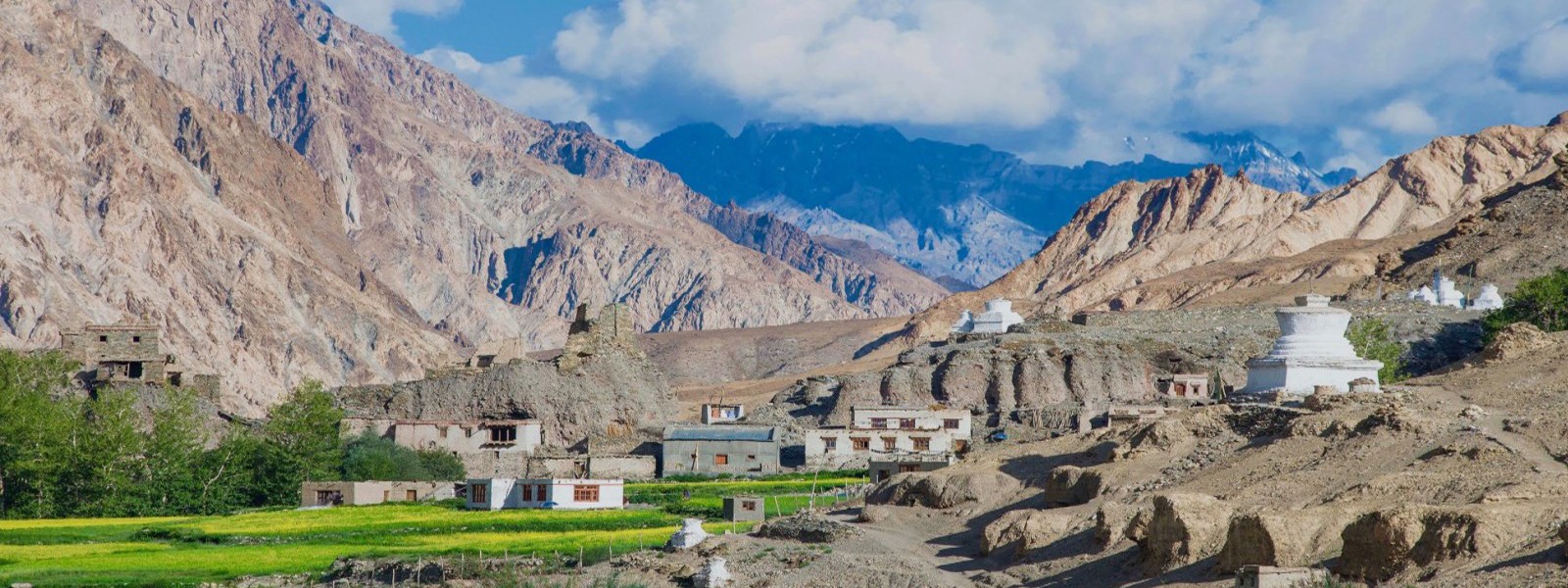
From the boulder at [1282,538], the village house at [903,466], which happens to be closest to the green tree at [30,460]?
the village house at [903,466]

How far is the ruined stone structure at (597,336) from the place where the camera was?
3804 inches

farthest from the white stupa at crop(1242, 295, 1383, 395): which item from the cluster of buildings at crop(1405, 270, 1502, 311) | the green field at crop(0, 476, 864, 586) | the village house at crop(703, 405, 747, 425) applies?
the cluster of buildings at crop(1405, 270, 1502, 311)

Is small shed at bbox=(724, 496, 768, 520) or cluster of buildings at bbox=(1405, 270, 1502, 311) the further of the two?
cluster of buildings at bbox=(1405, 270, 1502, 311)

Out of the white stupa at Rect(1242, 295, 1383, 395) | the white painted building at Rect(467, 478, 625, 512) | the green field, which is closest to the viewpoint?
the white stupa at Rect(1242, 295, 1383, 395)

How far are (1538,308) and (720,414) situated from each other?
39.9m

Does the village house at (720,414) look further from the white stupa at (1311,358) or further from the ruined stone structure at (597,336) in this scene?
the white stupa at (1311,358)

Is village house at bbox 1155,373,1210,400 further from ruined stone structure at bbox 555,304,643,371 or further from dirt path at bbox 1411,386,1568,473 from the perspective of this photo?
dirt path at bbox 1411,386,1568,473

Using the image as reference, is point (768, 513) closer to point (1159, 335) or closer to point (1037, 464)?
point (1037, 464)

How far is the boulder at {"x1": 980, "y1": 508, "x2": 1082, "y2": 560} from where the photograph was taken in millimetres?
43938

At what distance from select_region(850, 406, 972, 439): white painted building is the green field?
457 inches

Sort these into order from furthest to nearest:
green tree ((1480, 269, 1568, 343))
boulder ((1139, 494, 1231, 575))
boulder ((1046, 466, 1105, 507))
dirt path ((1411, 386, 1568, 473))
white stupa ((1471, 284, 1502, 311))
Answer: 1. white stupa ((1471, 284, 1502, 311))
2. green tree ((1480, 269, 1568, 343))
3. boulder ((1046, 466, 1105, 507))
4. boulder ((1139, 494, 1231, 575))
5. dirt path ((1411, 386, 1568, 473))

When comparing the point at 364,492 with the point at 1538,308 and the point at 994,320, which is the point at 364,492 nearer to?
the point at 1538,308

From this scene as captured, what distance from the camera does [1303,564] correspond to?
3419 centimetres

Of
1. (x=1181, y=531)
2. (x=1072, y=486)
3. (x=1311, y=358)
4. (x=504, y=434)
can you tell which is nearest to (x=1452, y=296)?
(x=504, y=434)
